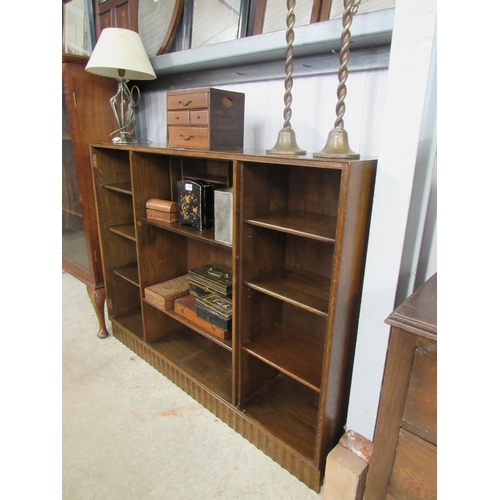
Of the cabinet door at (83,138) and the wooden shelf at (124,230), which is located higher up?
the cabinet door at (83,138)

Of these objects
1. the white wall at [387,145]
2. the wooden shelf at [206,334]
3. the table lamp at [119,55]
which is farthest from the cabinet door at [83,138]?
the white wall at [387,145]

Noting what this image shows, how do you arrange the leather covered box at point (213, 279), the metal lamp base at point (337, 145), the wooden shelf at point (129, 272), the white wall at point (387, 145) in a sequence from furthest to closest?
1. the wooden shelf at point (129, 272)
2. the leather covered box at point (213, 279)
3. the metal lamp base at point (337, 145)
4. the white wall at point (387, 145)

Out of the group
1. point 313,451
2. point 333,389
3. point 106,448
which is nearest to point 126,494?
point 106,448

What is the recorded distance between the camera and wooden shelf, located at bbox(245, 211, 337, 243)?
1.10m

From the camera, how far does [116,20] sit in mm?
2232

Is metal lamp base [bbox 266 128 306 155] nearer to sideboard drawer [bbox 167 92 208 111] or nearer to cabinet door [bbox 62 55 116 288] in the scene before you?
sideboard drawer [bbox 167 92 208 111]

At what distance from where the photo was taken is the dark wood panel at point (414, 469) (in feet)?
2.34

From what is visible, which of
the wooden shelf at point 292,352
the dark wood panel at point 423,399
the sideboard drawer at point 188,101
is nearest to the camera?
the dark wood panel at point 423,399

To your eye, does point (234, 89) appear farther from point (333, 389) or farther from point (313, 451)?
point (313, 451)

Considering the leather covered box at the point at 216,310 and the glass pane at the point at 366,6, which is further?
the leather covered box at the point at 216,310

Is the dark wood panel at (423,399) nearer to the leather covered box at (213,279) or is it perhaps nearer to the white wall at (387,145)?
the white wall at (387,145)

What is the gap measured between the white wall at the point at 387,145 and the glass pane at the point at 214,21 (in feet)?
1.21

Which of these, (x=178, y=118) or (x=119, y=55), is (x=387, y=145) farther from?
(x=119, y=55)

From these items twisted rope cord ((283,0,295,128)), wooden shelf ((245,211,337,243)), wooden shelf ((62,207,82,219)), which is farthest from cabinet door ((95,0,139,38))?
wooden shelf ((245,211,337,243))
